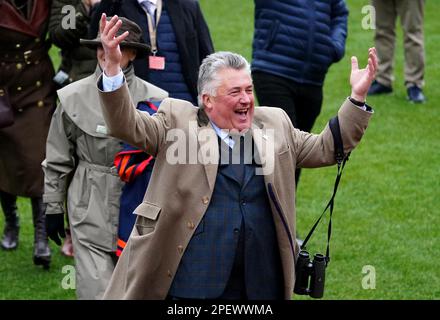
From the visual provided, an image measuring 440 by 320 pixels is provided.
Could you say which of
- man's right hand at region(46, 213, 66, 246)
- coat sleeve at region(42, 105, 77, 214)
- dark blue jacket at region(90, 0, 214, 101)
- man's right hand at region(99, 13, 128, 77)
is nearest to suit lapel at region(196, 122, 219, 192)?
man's right hand at region(99, 13, 128, 77)

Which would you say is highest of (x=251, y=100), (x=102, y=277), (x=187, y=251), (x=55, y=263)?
(x=251, y=100)

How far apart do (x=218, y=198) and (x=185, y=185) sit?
0.55 ft

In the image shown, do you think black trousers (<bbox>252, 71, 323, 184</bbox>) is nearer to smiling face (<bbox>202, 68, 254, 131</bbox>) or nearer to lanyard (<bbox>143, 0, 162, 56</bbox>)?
lanyard (<bbox>143, 0, 162, 56</bbox>)

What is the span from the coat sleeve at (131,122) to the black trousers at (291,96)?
10.9 feet

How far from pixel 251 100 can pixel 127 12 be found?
2453mm

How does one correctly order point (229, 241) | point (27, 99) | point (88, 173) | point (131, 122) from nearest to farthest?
1. point (131, 122)
2. point (229, 241)
3. point (88, 173)
4. point (27, 99)

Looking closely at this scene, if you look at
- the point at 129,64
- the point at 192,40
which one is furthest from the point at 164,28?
the point at 129,64

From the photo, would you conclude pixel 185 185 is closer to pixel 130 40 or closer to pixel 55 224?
pixel 130 40

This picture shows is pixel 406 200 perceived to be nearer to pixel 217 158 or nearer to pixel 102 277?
pixel 102 277

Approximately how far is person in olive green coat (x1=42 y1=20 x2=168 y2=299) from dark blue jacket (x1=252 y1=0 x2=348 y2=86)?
206 centimetres

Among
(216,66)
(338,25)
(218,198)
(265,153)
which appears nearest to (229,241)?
(218,198)

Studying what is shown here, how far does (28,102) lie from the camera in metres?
8.77

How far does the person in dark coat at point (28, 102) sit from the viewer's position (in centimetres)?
862

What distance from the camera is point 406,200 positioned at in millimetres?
10469
